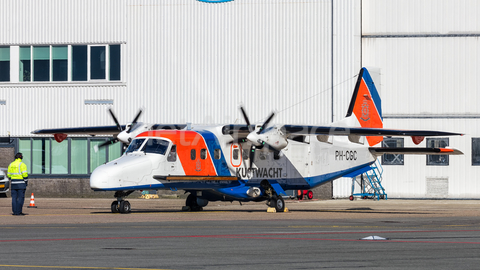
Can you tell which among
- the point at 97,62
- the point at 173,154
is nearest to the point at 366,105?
the point at 173,154

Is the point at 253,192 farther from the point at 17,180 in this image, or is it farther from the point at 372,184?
the point at 372,184

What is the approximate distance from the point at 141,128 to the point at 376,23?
18426mm

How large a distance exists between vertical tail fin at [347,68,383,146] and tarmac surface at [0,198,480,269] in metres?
10.4

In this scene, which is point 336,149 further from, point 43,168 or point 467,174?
point 43,168

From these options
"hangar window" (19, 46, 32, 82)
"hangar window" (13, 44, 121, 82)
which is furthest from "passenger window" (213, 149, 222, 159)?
"hangar window" (19, 46, 32, 82)

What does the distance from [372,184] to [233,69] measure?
1029 centimetres

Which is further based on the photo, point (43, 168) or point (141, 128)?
point (43, 168)

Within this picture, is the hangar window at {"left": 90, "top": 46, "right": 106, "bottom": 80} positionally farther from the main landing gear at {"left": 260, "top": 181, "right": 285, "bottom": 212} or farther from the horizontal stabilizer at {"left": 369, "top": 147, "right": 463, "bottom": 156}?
the horizontal stabilizer at {"left": 369, "top": 147, "right": 463, "bottom": 156}

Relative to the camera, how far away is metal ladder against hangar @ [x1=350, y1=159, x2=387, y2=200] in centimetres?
3825

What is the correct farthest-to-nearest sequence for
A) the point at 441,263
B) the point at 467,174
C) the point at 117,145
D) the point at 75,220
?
the point at 117,145
the point at 467,174
the point at 75,220
the point at 441,263

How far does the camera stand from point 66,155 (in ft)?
138

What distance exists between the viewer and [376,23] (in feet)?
133

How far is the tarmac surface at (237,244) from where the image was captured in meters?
10.7

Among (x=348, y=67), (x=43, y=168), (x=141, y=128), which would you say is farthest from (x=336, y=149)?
(x=43, y=168)
